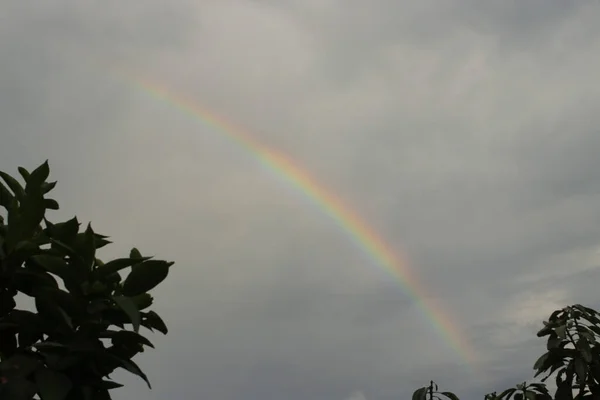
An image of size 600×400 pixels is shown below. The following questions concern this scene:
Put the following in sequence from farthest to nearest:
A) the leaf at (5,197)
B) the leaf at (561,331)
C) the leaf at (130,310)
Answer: the leaf at (561,331)
the leaf at (5,197)
the leaf at (130,310)

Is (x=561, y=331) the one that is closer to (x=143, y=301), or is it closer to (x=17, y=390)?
(x=143, y=301)

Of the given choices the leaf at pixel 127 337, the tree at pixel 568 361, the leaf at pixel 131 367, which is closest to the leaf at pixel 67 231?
the leaf at pixel 127 337

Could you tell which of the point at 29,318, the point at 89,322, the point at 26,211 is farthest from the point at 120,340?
the point at 26,211

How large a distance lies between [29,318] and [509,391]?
5.42 m

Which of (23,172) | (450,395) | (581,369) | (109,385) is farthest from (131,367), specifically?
(581,369)

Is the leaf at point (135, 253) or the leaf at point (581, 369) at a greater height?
the leaf at point (581, 369)

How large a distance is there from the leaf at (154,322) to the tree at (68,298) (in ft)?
0.33

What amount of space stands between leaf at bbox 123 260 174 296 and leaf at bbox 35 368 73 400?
1.63ft

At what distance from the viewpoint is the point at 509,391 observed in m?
6.57

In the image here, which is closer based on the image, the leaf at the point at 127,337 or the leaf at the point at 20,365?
the leaf at the point at 20,365

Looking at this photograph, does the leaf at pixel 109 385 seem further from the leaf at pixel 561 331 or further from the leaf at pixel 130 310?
the leaf at pixel 561 331

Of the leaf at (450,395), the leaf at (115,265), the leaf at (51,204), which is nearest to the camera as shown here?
the leaf at (115,265)

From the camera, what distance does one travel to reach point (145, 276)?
283 centimetres

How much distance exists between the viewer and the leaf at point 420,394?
5.82 m
